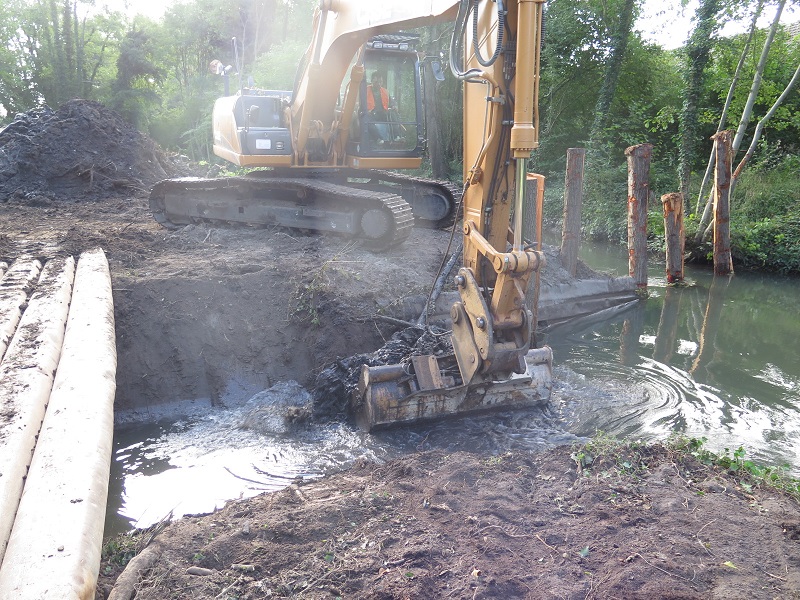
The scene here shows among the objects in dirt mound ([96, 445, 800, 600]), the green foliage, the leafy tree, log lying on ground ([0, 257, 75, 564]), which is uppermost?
the leafy tree

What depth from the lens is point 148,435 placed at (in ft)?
17.6

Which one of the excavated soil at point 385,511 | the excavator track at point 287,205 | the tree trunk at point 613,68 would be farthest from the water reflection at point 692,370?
the tree trunk at point 613,68

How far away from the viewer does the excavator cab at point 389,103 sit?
8375mm

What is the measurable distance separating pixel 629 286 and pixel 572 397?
4.11m

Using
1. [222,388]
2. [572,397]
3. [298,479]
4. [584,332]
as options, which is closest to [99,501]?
[298,479]

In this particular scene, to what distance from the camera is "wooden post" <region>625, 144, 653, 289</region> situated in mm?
9188

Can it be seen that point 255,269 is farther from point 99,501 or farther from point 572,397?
point 99,501

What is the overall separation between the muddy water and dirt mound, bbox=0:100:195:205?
9.71 metres

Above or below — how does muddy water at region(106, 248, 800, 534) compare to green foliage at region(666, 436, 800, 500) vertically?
below

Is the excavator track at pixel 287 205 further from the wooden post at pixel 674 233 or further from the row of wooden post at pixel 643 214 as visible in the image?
the wooden post at pixel 674 233

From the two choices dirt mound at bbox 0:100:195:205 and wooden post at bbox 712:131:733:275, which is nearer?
wooden post at bbox 712:131:733:275

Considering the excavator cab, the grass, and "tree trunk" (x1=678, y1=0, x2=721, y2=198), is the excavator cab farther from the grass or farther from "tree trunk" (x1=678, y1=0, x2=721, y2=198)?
"tree trunk" (x1=678, y1=0, x2=721, y2=198)

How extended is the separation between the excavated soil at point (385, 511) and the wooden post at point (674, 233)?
18.4 ft

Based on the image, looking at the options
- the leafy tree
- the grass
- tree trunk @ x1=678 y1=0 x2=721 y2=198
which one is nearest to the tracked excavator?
the grass
